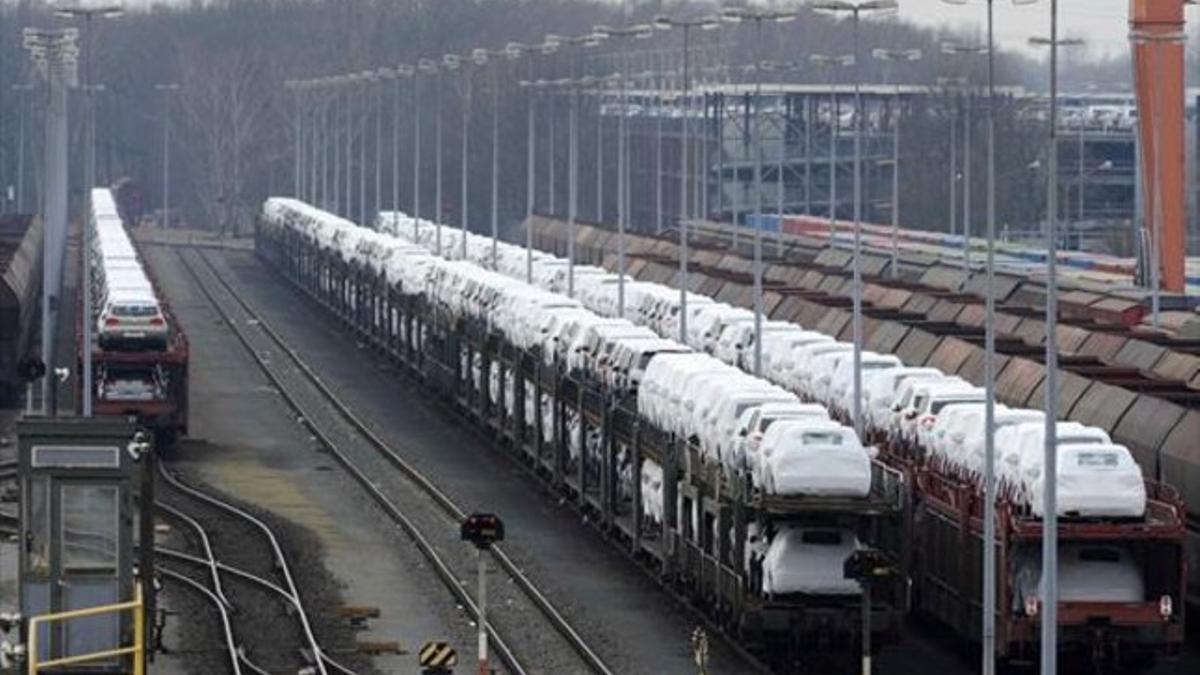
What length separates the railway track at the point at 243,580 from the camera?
3934cm

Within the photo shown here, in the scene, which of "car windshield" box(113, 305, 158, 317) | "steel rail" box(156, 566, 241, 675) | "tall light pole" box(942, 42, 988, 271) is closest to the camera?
"steel rail" box(156, 566, 241, 675)

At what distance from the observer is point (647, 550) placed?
155 ft

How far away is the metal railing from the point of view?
27.8 m

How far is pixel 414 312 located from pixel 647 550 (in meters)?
35.9

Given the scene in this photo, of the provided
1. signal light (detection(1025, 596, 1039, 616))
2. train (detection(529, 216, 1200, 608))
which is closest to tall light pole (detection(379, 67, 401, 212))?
train (detection(529, 216, 1200, 608))

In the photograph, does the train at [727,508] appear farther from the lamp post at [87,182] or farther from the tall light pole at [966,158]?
the lamp post at [87,182]

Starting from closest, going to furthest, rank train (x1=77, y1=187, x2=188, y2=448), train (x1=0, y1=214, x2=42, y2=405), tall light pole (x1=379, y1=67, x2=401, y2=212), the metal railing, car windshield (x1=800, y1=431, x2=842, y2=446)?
the metal railing, car windshield (x1=800, y1=431, x2=842, y2=446), train (x1=77, y1=187, x2=188, y2=448), train (x1=0, y1=214, x2=42, y2=405), tall light pole (x1=379, y1=67, x2=401, y2=212)

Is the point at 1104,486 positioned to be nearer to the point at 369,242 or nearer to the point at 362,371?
the point at 362,371

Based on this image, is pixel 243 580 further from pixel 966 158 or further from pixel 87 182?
pixel 966 158

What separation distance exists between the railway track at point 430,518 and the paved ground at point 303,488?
1.04 ft

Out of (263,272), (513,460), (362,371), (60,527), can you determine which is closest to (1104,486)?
(60,527)

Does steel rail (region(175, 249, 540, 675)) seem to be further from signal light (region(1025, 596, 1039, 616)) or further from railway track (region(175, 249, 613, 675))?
signal light (region(1025, 596, 1039, 616))

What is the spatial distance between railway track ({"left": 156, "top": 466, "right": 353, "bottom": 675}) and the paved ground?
78 cm

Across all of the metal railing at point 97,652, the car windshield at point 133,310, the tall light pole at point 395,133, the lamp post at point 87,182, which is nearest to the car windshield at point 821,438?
the metal railing at point 97,652
